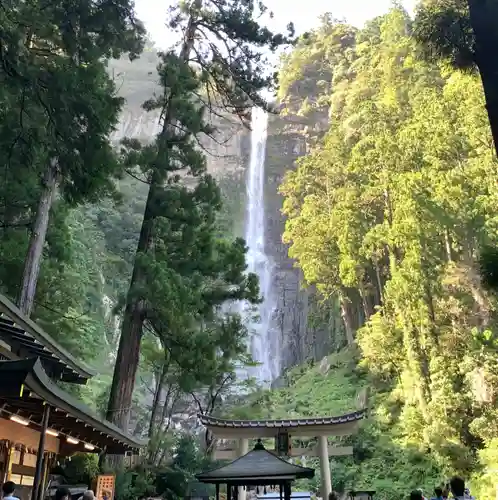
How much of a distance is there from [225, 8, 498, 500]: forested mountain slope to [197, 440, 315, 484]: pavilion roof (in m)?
5.10

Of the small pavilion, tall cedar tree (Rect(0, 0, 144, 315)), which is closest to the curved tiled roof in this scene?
the small pavilion

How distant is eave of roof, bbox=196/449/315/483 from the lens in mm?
6551

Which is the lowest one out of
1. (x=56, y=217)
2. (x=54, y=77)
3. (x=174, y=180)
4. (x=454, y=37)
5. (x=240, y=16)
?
(x=454, y=37)

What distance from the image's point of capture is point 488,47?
2.43 m

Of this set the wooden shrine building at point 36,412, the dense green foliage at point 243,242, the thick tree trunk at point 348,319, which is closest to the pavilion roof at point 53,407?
the wooden shrine building at point 36,412

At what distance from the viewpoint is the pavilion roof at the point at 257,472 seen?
6551 millimetres

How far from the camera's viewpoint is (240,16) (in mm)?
10859

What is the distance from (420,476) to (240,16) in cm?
1409

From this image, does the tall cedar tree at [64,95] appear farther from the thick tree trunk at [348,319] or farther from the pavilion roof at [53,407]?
the thick tree trunk at [348,319]

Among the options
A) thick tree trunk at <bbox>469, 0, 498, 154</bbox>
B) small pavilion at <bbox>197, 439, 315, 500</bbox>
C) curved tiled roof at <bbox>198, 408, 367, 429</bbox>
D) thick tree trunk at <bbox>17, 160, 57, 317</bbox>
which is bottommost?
small pavilion at <bbox>197, 439, 315, 500</bbox>

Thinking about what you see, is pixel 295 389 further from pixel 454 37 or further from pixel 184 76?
pixel 454 37

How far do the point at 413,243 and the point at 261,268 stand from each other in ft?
62.3

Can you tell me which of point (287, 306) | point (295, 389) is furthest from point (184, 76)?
point (287, 306)

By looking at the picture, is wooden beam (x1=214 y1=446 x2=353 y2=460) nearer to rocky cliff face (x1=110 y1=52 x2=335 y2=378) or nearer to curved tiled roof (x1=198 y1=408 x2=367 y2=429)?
curved tiled roof (x1=198 y1=408 x2=367 y2=429)
